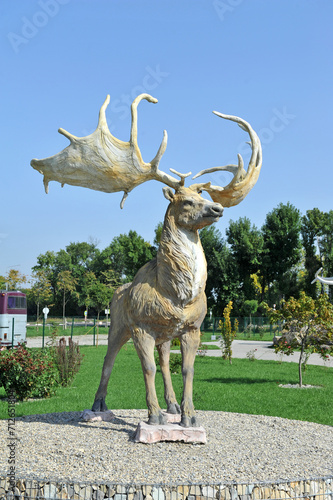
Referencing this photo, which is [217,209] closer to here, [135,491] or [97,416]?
[135,491]

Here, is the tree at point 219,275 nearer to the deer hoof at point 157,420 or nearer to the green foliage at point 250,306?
the green foliage at point 250,306

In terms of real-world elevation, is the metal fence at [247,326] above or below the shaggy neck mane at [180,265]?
below

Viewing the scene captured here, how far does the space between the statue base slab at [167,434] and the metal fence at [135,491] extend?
118 centimetres

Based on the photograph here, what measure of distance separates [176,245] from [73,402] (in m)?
5.49

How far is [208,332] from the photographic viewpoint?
37.1 m

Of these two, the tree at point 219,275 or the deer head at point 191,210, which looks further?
the tree at point 219,275

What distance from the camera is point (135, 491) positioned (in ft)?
13.7

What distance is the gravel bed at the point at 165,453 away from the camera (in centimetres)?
448

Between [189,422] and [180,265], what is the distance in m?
1.78

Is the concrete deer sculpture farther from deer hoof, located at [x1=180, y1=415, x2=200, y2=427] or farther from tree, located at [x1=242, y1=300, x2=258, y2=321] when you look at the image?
tree, located at [x1=242, y1=300, x2=258, y2=321]

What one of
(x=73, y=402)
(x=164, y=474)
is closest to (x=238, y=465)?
(x=164, y=474)

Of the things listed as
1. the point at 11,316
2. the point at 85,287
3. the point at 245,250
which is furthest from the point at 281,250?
the point at 11,316

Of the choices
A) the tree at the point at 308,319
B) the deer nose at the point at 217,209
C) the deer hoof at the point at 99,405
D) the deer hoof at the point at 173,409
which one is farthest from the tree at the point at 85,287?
the deer nose at the point at 217,209

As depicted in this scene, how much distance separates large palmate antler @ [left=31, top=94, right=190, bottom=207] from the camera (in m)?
5.68
